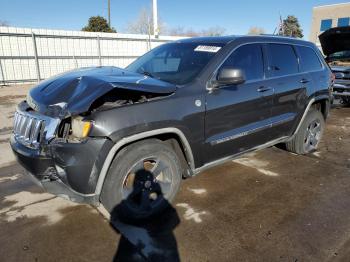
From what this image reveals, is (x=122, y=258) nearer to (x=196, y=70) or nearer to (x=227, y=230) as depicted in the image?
(x=227, y=230)

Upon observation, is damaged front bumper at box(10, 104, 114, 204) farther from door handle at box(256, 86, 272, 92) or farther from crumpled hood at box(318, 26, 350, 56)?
crumpled hood at box(318, 26, 350, 56)

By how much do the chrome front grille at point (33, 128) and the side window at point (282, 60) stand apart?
9.47 feet

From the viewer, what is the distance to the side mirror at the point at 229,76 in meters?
3.35

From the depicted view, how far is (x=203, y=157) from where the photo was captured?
353 centimetres

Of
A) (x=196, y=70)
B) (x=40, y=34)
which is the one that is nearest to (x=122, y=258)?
(x=196, y=70)

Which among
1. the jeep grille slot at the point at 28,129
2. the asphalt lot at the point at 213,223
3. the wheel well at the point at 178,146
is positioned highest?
the jeep grille slot at the point at 28,129

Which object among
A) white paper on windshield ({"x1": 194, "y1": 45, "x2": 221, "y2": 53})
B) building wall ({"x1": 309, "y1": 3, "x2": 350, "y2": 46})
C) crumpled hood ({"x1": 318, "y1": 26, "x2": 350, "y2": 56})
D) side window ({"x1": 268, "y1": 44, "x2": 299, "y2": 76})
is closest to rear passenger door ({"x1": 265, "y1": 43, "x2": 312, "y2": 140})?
side window ({"x1": 268, "y1": 44, "x2": 299, "y2": 76})

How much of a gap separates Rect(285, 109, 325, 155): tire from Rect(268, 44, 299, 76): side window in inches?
35.6

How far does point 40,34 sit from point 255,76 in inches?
493

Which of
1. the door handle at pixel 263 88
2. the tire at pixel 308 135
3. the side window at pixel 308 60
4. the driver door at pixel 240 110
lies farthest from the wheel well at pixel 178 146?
the side window at pixel 308 60

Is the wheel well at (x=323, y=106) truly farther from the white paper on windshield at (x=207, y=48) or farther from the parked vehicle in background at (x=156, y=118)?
the white paper on windshield at (x=207, y=48)

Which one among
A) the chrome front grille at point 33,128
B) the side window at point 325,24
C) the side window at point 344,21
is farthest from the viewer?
the side window at point 325,24

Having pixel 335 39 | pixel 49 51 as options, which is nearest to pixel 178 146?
pixel 335 39

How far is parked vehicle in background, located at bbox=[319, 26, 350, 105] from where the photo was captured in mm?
8898
